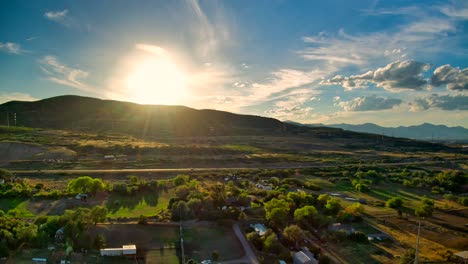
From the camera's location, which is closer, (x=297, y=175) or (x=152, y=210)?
(x=152, y=210)

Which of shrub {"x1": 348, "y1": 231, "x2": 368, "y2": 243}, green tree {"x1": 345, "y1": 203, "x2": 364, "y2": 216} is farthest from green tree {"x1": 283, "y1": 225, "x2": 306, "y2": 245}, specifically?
green tree {"x1": 345, "y1": 203, "x2": 364, "y2": 216}

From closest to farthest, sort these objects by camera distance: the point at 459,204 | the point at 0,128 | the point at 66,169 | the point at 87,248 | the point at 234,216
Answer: the point at 87,248
the point at 234,216
the point at 459,204
the point at 66,169
the point at 0,128

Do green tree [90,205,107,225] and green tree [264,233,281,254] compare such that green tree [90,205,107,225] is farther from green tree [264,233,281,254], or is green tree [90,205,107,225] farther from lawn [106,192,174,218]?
green tree [264,233,281,254]

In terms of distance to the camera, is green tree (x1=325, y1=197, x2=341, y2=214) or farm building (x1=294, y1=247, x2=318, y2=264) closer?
farm building (x1=294, y1=247, x2=318, y2=264)

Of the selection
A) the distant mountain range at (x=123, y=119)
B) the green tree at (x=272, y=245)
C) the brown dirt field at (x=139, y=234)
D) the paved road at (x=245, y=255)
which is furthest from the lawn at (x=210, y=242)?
the distant mountain range at (x=123, y=119)

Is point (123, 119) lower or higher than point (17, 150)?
higher

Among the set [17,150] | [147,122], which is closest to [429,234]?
[17,150]

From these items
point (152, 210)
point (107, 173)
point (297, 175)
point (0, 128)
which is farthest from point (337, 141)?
point (0, 128)

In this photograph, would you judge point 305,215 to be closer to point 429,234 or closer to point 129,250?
point 429,234

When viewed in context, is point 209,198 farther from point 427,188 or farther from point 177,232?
point 427,188

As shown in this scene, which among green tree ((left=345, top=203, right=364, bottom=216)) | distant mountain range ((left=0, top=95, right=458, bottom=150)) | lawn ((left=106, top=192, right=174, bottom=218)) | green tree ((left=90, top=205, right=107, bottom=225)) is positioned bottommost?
lawn ((left=106, top=192, right=174, bottom=218))

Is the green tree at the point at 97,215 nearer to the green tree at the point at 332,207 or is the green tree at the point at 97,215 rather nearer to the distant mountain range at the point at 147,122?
the green tree at the point at 332,207
